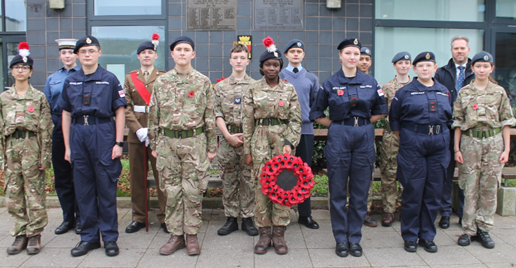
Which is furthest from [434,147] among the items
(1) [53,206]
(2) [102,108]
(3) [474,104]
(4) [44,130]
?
(1) [53,206]

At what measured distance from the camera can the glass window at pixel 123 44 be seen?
26.8 feet

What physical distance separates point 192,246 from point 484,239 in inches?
122

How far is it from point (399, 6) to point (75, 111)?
7209 millimetres

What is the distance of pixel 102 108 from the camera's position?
3900mm

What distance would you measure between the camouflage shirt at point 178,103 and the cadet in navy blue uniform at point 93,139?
37cm

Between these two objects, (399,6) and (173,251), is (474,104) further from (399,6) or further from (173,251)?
(399,6)

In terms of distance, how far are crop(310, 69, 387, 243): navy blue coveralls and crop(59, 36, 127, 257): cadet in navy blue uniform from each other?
2.18 metres

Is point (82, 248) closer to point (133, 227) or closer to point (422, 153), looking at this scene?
point (133, 227)

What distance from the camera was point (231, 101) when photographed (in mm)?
4535

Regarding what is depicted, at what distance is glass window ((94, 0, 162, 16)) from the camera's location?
26.8ft

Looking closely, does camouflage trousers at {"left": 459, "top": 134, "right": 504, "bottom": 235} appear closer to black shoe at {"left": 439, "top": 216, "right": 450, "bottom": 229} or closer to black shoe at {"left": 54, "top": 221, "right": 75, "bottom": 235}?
black shoe at {"left": 439, "top": 216, "right": 450, "bottom": 229}

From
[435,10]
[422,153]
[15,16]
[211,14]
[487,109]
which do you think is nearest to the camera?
[422,153]

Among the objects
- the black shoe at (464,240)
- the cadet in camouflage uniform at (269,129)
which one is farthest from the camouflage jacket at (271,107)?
the black shoe at (464,240)

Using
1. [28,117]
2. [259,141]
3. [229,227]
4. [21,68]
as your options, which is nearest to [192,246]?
[229,227]
